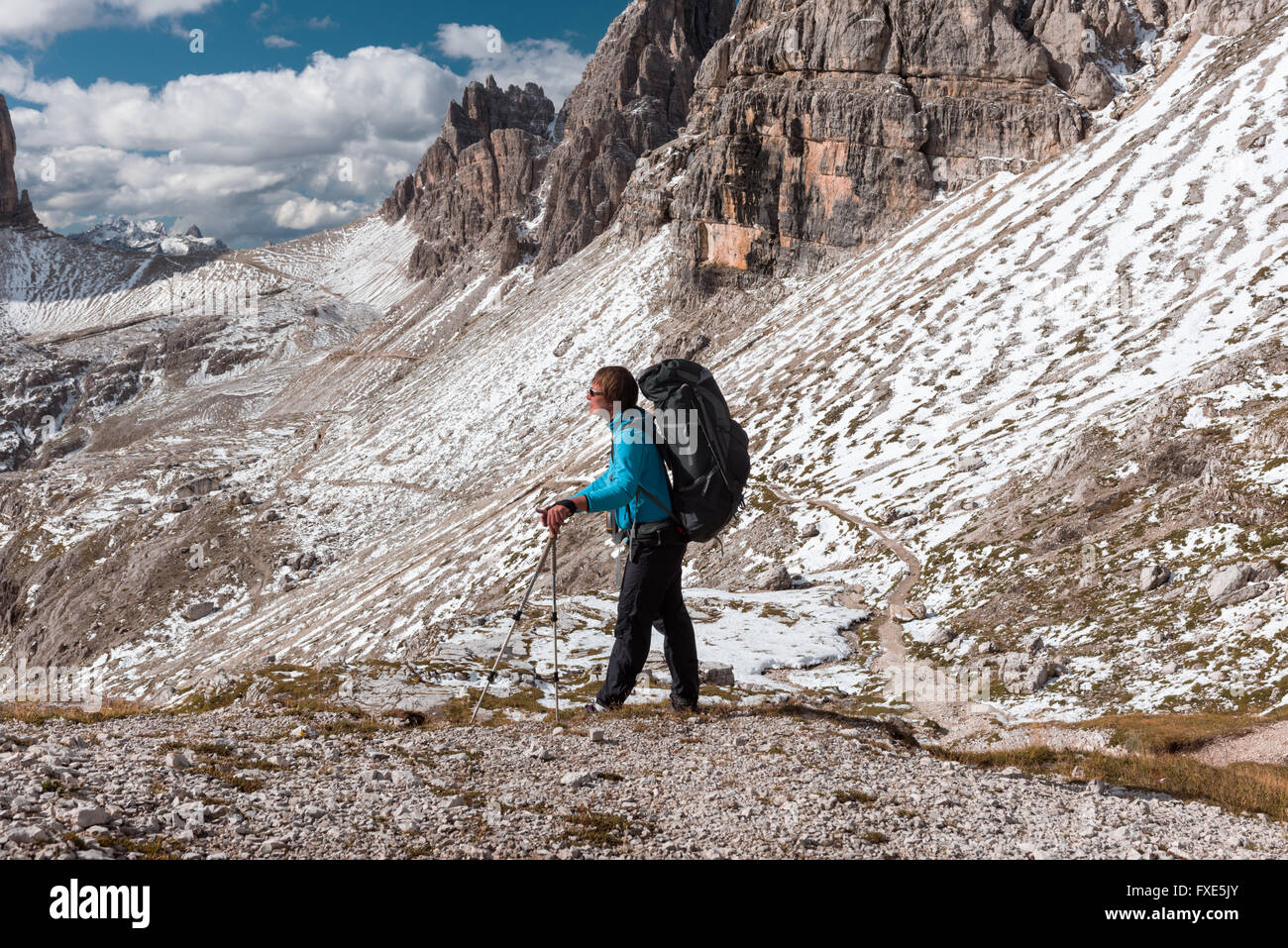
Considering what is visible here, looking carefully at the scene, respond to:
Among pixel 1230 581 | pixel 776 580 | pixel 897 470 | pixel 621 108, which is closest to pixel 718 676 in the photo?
pixel 1230 581

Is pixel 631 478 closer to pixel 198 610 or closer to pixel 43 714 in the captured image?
pixel 43 714

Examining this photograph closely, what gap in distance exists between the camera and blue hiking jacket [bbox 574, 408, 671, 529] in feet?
31.1

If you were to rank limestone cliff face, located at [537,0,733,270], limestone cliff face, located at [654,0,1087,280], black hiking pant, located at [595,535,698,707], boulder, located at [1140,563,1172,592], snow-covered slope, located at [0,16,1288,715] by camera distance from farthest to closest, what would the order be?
limestone cliff face, located at [537,0,733,270]
limestone cliff face, located at [654,0,1087,280]
snow-covered slope, located at [0,16,1288,715]
boulder, located at [1140,563,1172,592]
black hiking pant, located at [595,535,698,707]

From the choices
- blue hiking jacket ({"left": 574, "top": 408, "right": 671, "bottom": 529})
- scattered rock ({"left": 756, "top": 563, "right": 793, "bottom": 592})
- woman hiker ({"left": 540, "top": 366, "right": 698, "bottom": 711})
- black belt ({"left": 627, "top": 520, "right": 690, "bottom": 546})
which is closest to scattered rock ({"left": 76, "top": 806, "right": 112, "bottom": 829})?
woman hiker ({"left": 540, "top": 366, "right": 698, "bottom": 711})

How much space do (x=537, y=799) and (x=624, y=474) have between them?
3.95 m

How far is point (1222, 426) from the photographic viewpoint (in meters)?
23.2

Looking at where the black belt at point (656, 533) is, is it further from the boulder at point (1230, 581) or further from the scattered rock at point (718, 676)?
the boulder at point (1230, 581)

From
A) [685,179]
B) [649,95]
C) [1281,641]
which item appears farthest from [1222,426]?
[649,95]

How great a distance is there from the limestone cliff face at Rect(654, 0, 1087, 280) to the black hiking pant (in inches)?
3090

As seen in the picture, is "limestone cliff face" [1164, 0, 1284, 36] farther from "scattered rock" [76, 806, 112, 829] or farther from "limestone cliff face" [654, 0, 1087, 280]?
"scattered rock" [76, 806, 112, 829]

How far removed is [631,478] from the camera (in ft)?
31.4
